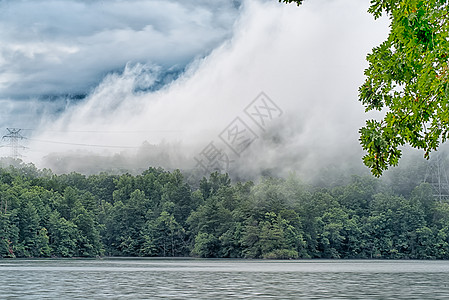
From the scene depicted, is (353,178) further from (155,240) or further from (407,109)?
(407,109)

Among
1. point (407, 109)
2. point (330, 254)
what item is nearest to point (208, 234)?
point (330, 254)

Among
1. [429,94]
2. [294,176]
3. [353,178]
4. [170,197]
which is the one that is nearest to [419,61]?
[429,94]

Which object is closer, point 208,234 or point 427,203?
point 208,234

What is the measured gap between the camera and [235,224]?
430 feet

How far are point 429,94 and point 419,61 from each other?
2.38 feet

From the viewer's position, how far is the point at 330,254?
134375 millimetres

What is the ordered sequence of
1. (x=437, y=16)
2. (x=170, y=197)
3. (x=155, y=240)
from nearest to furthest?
(x=437, y=16) < (x=155, y=240) < (x=170, y=197)

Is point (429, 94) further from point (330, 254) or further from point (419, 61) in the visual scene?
point (330, 254)

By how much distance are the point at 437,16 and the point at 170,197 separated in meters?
151

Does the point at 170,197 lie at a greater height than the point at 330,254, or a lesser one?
greater

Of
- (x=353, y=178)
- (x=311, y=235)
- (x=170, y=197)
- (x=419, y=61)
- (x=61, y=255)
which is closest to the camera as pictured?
(x=419, y=61)

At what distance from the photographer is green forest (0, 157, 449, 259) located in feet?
403

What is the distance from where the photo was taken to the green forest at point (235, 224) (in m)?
123

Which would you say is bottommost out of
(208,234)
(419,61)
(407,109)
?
(407,109)
